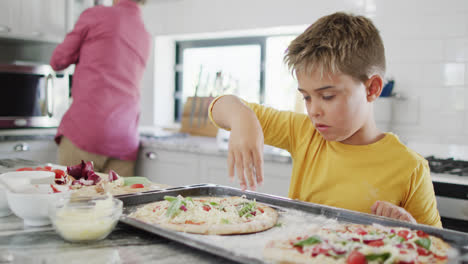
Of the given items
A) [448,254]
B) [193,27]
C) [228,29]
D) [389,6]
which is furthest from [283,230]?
[193,27]

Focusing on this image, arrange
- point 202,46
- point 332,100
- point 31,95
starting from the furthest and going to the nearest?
1. point 202,46
2. point 31,95
3. point 332,100

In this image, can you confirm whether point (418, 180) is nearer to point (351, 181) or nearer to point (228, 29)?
point (351, 181)

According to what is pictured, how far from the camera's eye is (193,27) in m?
3.01

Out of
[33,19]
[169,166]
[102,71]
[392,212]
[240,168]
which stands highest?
[33,19]

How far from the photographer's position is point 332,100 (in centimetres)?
103

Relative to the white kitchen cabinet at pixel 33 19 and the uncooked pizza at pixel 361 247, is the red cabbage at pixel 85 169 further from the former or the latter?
the white kitchen cabinet at pixel 33 19

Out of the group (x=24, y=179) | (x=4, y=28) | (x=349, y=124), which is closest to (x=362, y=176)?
(x=349, y=124)

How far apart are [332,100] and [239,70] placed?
7.01 feet

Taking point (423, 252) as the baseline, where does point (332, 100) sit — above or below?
above

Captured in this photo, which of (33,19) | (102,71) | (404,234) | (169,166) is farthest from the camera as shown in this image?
(33,19)

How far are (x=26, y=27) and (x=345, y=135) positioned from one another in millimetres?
2740

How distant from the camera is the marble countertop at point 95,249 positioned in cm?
63

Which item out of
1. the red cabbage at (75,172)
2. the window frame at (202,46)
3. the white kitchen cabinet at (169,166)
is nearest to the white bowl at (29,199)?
the red cabbage at (75,172)

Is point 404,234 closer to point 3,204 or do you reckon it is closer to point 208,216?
point 208,216
